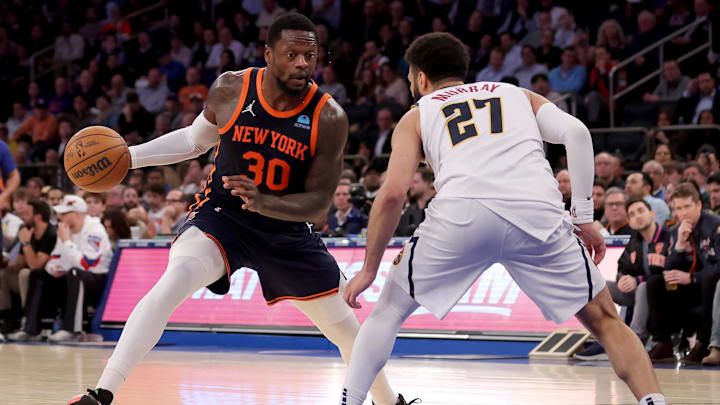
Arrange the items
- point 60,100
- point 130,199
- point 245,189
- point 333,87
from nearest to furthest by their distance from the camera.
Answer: point 245,189, point 130,199, point 333,87, point 60,100

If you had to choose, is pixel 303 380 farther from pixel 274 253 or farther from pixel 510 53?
pixel 510 53

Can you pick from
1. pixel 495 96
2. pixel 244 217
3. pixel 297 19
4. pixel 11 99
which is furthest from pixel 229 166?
pixel 11 99

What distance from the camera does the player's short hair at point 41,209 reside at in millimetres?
13438

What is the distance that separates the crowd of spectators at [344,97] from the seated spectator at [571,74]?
0.8 inches

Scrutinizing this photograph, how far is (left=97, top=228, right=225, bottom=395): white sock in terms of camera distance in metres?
4.89

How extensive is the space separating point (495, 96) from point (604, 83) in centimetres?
1138

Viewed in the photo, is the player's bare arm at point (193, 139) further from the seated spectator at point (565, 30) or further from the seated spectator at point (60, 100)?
the seated spectator at point (60, 100)

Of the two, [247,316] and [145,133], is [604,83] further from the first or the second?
[145,133]

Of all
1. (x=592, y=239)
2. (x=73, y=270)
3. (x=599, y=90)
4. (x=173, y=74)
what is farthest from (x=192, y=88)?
(x=592, y=239)

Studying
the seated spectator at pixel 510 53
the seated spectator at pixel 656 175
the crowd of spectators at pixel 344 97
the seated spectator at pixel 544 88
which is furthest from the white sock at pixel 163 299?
the seated spectator at pixel 510 53

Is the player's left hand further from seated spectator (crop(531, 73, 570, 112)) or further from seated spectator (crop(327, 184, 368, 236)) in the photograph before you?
seated spectator (crop(531, 73, 570, 112))

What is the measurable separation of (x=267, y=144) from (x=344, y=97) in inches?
483

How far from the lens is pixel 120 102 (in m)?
20.6

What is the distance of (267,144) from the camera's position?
5.42 meters
